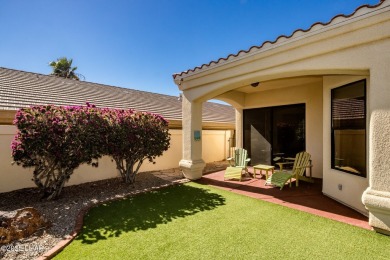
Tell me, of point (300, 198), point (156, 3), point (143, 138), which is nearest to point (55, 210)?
point (143, 138)

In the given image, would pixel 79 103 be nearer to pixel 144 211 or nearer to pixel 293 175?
pixel 144 211

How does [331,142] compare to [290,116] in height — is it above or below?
below

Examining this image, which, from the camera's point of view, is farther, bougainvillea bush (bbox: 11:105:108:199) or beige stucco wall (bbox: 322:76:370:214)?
bougainvillea bush (bbox: 11:105:108:199)

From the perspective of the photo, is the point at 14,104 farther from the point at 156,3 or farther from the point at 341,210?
the point at 341,210

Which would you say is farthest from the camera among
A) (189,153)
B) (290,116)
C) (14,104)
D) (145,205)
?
(290,116)

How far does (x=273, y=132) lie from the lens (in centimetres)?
1044

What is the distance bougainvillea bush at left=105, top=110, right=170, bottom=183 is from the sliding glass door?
528 cm

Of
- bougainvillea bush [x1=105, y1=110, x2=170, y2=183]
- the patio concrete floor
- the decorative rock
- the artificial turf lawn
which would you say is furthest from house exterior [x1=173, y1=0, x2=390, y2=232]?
the decorative rock

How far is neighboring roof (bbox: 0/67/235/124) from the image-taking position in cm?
820

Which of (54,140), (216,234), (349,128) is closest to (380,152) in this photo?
(349,128)

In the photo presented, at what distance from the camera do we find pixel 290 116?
32.6 ft

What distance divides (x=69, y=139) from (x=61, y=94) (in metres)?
5.32

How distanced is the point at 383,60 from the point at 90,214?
729 cm

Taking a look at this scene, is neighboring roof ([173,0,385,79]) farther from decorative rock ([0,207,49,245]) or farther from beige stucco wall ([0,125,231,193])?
decorative rock ([0,207,49,245])
